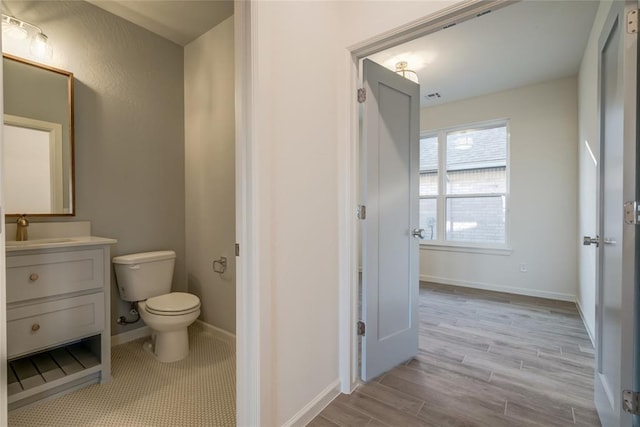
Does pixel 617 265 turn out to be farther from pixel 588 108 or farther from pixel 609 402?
pixel 588 108

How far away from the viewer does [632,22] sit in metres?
1.22

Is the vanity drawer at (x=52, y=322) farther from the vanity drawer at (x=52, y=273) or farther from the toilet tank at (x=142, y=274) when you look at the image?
the toilet tank at (x=142, y=274)

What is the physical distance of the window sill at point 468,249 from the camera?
4117 millimetres

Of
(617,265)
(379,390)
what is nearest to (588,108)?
(617,265)

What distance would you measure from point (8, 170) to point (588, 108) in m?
4.71

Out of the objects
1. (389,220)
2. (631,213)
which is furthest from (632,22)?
(389,220)

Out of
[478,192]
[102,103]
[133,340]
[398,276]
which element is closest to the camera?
[398,276]

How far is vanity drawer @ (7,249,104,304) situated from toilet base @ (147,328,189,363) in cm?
60

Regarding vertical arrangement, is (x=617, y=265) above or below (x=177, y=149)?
below

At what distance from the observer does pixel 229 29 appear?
8.33ft

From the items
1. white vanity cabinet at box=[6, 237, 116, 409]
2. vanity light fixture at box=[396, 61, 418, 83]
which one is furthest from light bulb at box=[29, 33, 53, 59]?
vanity light fixture at box=[396, 61, 418, 83]

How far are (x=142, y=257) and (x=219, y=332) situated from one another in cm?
91

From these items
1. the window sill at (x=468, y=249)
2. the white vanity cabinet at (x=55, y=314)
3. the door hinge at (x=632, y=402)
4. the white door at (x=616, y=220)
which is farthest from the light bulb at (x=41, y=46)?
the window sill at (x=468, y=249)

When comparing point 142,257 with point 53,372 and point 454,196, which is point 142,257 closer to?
point 53,372
